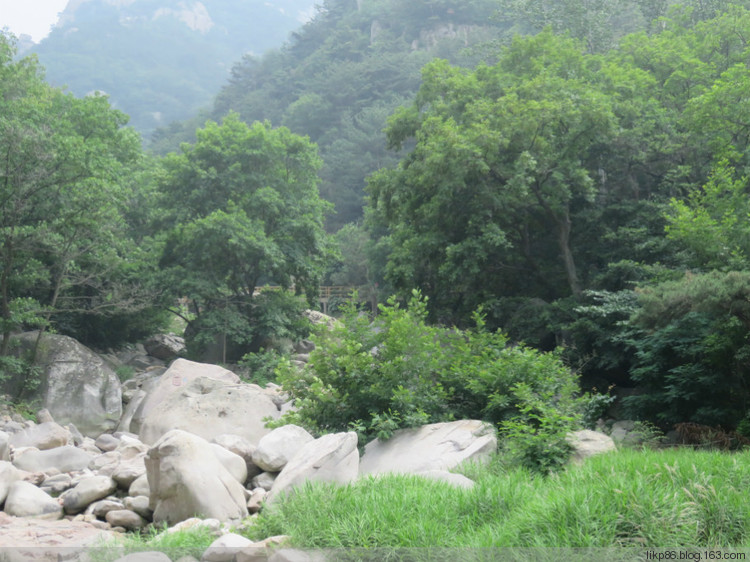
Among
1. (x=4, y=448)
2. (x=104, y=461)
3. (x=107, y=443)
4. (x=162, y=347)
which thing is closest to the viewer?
→ (x=4, y=448)

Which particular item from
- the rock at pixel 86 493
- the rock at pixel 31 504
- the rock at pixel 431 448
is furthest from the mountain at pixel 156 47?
the rock at pixel 431 448

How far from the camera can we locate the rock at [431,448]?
8.34 metres

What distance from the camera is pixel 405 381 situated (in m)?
10.5

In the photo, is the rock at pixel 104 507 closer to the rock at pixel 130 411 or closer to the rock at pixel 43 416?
the rock at pixel 130 411

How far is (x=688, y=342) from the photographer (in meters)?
13.2

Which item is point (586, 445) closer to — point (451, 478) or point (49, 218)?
point (451, 478)

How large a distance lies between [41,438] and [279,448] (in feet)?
21.9

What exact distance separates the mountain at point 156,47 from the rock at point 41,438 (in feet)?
326

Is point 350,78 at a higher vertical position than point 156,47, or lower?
lower

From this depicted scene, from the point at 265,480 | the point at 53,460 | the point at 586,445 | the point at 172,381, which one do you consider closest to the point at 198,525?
the point at 265,480

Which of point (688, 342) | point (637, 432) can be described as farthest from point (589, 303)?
point (637, 432)

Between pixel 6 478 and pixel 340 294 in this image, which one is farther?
pixel 340 294

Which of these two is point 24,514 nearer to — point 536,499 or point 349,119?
point 536,499

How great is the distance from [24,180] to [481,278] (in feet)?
42.1
